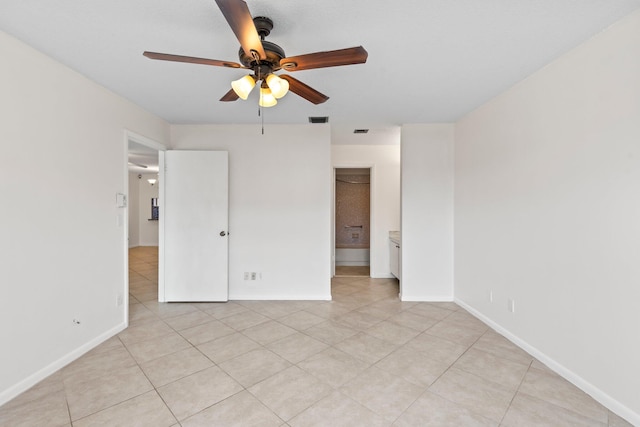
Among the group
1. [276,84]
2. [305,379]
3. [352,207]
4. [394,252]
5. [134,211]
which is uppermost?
[276,84]

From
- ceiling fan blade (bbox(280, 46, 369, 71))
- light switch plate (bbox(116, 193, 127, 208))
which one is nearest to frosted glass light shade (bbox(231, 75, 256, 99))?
ceiling fan blade (bbox(280, 46, 369, 71))

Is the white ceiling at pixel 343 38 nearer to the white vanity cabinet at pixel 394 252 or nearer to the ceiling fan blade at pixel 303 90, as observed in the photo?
the ceiling fan blade at pixel 303 90

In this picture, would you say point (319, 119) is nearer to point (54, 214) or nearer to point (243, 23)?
point (243, 23)

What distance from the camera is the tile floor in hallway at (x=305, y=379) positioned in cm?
166

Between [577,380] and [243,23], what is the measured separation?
3064 millimetres

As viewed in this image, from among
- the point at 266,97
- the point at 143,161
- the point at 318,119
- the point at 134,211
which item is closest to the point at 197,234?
the point at 318,119

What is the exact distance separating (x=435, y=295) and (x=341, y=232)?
282cm

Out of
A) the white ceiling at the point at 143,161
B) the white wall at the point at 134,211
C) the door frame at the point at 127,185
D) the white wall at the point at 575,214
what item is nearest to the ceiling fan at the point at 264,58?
the white wall at the point at 575,214

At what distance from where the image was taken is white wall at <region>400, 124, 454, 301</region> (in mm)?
3727

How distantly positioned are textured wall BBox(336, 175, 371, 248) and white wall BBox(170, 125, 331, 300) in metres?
2.51

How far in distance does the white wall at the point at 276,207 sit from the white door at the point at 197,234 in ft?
0.60

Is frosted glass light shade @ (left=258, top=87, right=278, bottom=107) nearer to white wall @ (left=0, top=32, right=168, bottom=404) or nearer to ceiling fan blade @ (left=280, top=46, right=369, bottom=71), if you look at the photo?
ceiling fan blade @ (left=280, top=46, right=369, bottom=71)

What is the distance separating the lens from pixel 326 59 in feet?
5.04

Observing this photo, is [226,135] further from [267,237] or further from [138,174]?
[138,174]
